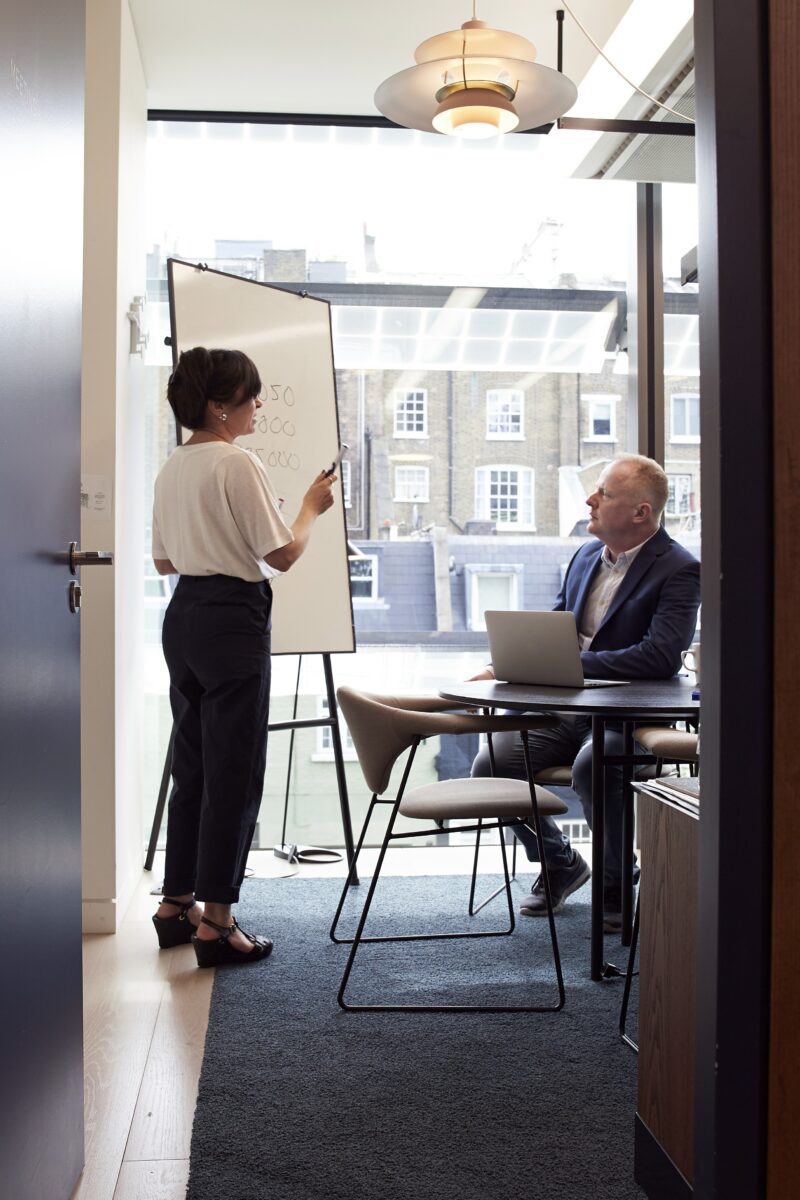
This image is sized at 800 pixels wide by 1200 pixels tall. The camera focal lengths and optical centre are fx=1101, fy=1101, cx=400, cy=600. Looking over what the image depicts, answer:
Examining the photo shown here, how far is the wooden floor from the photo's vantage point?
1792mm

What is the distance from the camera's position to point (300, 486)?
3.70m

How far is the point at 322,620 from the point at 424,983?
136 centimetres

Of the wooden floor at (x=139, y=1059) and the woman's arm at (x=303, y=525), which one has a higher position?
the woman's arm at (x=303, y=525)

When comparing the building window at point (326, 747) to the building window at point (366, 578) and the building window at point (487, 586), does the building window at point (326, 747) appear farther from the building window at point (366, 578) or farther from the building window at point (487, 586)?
the building window at point (487, 586)

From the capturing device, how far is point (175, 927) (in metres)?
3.01

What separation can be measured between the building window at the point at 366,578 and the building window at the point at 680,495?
1.14 meters

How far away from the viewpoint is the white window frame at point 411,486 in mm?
4230

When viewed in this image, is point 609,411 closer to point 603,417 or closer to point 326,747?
point 603,417

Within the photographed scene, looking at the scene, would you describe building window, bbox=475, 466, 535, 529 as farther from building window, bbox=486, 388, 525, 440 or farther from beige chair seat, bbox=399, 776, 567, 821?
beige chair seat, bbox=399, 776, 567, 821

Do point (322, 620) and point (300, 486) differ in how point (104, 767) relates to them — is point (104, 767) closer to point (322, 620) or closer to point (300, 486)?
point (322, 620)

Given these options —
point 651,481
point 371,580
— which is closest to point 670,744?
point 651,481

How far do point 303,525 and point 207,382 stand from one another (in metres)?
0.45

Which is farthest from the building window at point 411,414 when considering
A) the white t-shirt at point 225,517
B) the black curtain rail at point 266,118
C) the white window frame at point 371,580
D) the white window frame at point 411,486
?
the white t-shirt at point 225,517

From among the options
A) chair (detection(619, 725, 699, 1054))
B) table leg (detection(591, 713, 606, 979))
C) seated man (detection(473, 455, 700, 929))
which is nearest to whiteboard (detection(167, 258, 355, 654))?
seated man (detection(473, 455, 700, 929))
